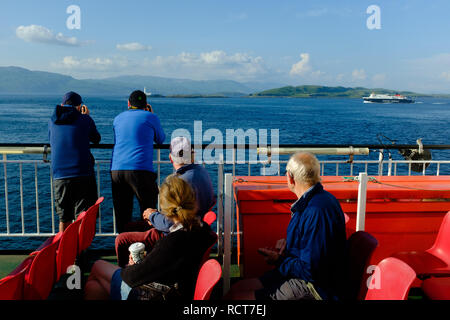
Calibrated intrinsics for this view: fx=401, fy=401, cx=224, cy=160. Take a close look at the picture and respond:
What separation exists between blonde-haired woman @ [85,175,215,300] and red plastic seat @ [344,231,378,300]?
0.85m

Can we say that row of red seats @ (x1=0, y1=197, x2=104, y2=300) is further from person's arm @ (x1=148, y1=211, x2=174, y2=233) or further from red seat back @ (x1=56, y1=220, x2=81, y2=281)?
person's arm @ (x1=148, y1=211, x2=174, y2=233)

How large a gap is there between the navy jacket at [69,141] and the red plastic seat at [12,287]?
6.27 ft

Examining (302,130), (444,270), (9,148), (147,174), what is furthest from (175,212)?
(302,130)

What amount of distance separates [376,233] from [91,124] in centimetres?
295

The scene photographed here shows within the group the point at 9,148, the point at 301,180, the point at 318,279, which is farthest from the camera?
the point at 9,148

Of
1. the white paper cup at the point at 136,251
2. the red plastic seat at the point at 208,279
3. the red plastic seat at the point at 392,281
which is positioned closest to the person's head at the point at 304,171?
the red plastic seat at the point at 392,281

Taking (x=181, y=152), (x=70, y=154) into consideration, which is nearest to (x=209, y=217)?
(x=181, y=152)

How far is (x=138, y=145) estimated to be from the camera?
4.03 metres

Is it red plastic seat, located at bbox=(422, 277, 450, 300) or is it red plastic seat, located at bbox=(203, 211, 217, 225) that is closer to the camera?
red plastic seat, located at bbox=(422, 277, 450, 300)

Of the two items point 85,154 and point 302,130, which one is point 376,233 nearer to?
point 85,154

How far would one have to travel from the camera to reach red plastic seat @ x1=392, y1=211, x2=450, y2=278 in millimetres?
3062

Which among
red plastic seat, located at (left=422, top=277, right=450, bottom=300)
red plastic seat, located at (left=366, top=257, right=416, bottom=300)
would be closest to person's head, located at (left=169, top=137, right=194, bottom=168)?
red plastic seat, located at (left=366, top=257, right=416, bottom=300)

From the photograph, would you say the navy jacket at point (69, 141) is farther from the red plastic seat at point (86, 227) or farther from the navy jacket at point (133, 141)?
the red plastic seat at point (86, 227)

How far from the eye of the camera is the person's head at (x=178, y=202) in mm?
2375
